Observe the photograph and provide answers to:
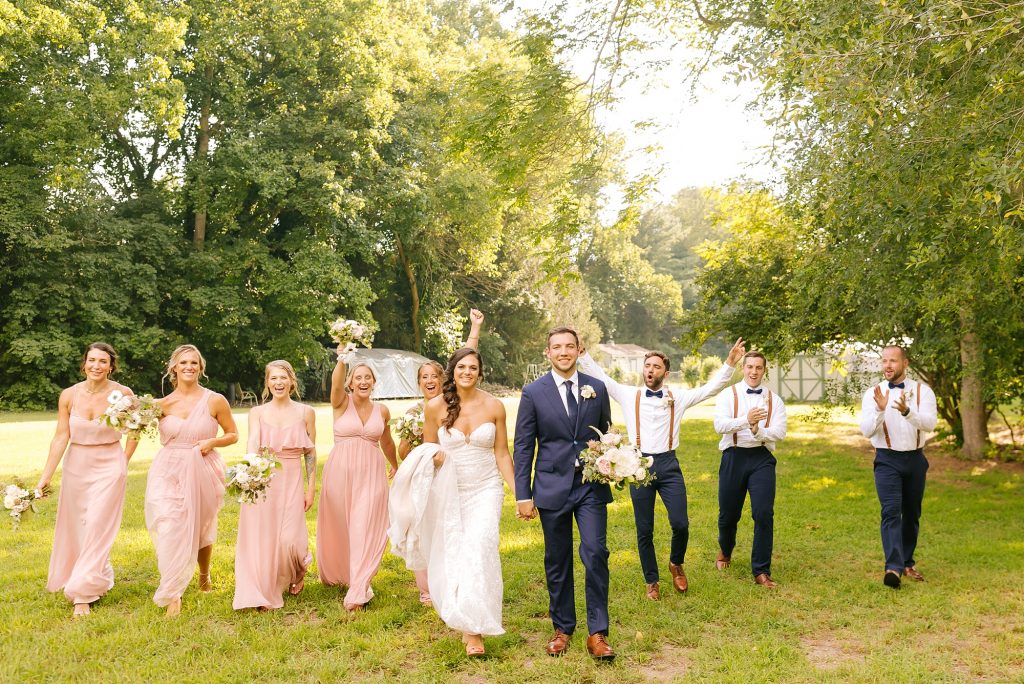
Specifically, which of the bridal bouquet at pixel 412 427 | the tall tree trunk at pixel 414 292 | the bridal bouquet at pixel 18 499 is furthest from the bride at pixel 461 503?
the tall tree trunk at pixel 414 292

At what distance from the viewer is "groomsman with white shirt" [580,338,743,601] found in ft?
24.4

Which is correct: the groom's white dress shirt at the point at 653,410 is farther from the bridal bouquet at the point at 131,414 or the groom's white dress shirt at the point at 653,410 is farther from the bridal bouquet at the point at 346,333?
the bridal bouquet at the point at 131,414

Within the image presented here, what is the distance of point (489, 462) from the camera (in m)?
6.18

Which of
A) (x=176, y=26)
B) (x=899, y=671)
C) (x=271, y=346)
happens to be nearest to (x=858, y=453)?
(x=899, y=671)

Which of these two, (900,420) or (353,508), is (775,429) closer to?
(900,420)

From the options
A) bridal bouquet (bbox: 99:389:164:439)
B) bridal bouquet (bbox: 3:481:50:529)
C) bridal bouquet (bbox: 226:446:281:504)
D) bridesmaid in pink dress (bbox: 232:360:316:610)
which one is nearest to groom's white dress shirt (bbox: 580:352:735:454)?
bridesmaid in pink dress (bbox: 232:360:316:610)

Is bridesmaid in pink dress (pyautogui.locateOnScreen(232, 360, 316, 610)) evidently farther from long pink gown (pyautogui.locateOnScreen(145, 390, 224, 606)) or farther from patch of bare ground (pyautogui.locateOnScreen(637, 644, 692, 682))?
patch of bare ground (pyautogui.locateOnScreen(637, 644, 692, 682))

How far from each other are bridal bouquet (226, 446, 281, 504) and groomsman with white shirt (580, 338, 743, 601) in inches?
109

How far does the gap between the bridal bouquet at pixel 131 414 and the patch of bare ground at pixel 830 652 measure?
17.6ft

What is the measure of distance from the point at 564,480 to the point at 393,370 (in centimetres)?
3565

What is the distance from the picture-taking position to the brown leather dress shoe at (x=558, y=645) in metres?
5.92

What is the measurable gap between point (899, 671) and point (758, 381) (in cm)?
297

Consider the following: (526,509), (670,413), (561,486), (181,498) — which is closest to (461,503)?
(526,509)

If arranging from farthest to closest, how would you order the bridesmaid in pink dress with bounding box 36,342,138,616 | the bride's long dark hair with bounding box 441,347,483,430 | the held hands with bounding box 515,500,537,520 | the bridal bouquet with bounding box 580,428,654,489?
the bridesmaid in pink dress with bounding box 36,342,138,616 < the bride's long dark hair with bounding box 441,347,483,430 < the held hands with bounding box 515,500,537,520 < the bridal bouquet with bounding box 580,428,654,489
